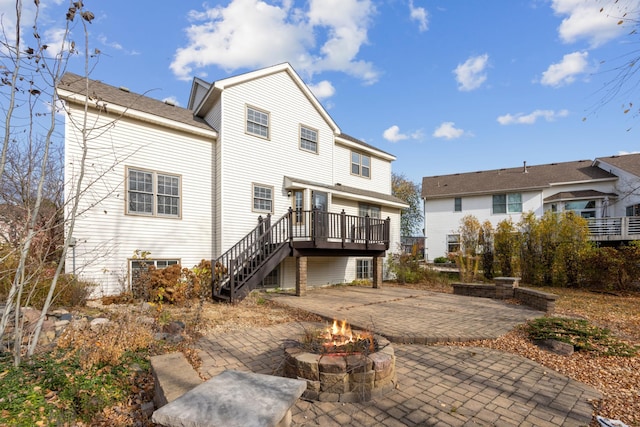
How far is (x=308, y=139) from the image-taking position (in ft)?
43.8

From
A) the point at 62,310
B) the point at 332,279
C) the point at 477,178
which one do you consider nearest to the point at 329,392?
the point at 62,310

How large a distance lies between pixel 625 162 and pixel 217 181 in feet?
90.3

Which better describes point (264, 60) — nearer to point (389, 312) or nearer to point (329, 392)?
point (389, 312)

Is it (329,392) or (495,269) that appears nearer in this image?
(329,392)

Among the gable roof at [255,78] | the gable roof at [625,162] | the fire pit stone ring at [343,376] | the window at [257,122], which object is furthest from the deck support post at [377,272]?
the gable roof at [625,162]

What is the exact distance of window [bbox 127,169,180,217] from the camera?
30.4ft

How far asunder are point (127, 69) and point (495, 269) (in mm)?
15818

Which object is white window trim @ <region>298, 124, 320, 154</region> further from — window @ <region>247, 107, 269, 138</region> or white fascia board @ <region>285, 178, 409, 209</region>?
white fascia board @ <region>285, 178, 409, 209</region>

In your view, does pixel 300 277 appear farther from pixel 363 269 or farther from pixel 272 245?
pixel 363 269

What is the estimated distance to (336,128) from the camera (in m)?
14.2

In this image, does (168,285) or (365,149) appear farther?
(365,149)

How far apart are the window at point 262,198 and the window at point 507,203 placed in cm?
1904

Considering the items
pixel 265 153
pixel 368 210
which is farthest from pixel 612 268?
pixel 265 153

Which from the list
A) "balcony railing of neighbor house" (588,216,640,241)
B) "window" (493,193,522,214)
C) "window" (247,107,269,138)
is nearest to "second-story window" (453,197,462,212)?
"window" (493,193,522,214)
